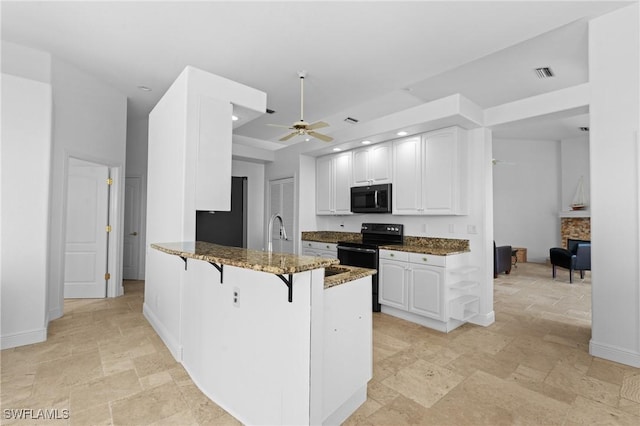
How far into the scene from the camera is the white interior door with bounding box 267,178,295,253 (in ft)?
19.7

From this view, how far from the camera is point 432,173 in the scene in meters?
4.02

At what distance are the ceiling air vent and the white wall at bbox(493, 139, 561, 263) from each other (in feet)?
16.5

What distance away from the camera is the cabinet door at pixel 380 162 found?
4555mm

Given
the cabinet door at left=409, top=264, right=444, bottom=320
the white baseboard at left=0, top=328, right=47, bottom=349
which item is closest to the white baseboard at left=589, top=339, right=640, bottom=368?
the cabinet door at left=409, top=264, right=444, bottom=320

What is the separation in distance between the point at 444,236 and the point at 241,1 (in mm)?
3517

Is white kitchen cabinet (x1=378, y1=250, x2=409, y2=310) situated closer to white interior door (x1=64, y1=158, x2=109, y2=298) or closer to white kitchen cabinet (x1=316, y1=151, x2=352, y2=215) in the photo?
white kitchen cabinet (x1=316, y1=151, x2=352, y2=215)

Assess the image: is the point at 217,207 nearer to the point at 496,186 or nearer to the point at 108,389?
the point at 108,389

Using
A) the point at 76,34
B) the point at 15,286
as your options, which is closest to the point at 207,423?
the point at 15,286

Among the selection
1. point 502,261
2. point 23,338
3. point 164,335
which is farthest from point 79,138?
point 502,261

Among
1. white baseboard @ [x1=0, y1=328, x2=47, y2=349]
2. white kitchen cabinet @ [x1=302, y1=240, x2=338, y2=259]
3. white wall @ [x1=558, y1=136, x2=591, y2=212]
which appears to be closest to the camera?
white baseboard @ [x1=0, y1=328, x2=47, y2=349]

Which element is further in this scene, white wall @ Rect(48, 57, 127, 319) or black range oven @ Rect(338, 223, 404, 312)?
black range oven @ Rect(338, 223, 404, 312)

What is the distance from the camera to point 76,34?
3.15 m

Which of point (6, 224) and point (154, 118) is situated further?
point (154, 118)

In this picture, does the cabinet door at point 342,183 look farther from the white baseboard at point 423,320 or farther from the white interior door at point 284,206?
the white baseboard at point 423,320
